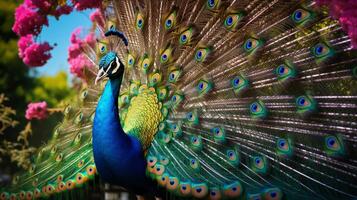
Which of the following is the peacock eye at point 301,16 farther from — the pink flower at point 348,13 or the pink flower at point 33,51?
the pink flower at point 33,51

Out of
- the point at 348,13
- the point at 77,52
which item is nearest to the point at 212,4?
the point at 348,13

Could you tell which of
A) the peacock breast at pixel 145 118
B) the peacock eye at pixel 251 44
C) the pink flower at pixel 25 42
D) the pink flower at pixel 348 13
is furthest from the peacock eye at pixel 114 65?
the pink flower at pixel 25 42

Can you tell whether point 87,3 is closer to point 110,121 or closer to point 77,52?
point 110,121

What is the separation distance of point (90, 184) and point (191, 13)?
1485mm

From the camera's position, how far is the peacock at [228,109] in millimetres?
2727

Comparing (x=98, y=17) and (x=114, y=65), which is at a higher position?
(x=98, y=17)

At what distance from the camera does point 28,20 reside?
4266mm

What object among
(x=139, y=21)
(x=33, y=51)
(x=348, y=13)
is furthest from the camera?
(x=33, y=51)

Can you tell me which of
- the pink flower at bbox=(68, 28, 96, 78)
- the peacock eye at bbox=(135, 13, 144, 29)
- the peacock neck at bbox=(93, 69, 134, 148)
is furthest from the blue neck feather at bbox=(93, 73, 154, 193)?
the pink flower at bbox=(68, 28, 96, 78)

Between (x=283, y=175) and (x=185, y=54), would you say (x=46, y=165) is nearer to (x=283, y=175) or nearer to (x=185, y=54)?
(x=185, y=54)

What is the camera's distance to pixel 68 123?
4199mm

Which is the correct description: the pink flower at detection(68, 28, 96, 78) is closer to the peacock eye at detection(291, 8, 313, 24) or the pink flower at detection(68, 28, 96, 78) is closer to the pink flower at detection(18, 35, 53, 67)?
the pink flower at detection(18, 35, 53, 67)

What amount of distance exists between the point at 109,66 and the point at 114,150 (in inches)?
22.5

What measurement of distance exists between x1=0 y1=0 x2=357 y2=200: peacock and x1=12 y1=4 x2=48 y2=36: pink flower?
43.5 inches
